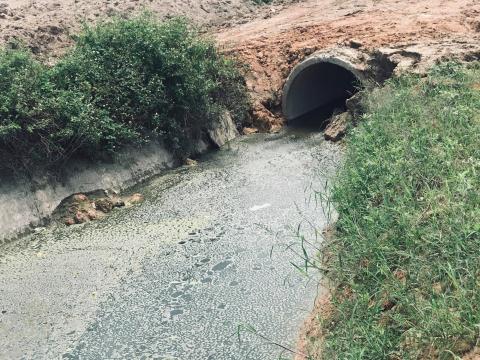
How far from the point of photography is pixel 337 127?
12.1 meters

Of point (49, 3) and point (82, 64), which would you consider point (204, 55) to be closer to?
point (82, 64)

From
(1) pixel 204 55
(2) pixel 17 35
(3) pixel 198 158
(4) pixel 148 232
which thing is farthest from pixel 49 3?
(4) pixel 148 232

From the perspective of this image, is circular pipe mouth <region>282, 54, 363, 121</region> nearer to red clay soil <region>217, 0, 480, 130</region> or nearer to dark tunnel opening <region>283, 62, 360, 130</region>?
dark tunnel opening <region>283, 62, 360, 130</region>

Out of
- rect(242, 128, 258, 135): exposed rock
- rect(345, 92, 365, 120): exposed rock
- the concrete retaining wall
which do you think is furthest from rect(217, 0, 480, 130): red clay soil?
the concrete retaining wall

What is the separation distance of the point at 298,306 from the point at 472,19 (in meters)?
9.92

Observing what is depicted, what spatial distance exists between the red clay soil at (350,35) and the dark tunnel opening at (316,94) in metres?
0.40

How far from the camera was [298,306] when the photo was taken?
594 centimetres

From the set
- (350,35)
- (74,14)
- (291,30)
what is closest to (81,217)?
(350,35)

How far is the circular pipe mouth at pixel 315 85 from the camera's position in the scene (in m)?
Answer: 12.7

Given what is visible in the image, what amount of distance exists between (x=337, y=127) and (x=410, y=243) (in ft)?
25.1

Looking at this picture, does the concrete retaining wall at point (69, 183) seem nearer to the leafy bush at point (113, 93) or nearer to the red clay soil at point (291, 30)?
the leafy bush at point (113, 93)

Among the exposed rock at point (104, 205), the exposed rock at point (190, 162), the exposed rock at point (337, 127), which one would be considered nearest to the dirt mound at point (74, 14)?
the exposed rock at point (190, 162)

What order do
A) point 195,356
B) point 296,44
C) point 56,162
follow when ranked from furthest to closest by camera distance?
1. point 296,44
2. point 56,162
3. point 195,356

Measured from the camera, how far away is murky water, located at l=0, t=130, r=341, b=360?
5.77m
